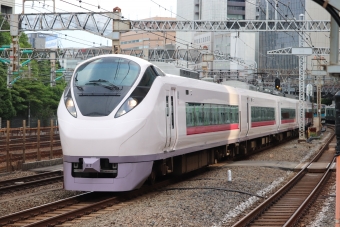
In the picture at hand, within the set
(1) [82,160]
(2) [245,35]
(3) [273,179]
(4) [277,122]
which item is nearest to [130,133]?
(1) [82,160]

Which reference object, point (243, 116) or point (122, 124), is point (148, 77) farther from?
point (243, 116)

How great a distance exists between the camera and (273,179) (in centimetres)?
1973

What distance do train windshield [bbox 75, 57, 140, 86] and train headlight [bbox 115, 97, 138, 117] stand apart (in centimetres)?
48

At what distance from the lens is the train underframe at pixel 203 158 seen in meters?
16.0

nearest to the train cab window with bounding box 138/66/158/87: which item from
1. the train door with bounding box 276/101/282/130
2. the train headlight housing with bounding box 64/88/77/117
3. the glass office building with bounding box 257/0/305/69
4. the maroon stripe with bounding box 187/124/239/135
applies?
the train headlight housing with bounding box 64/88/77/117

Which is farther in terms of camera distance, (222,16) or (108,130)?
(222,16)

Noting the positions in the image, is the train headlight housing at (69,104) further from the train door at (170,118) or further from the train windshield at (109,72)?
the train door at (170,118)

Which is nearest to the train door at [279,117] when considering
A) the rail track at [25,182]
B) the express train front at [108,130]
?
the rail track at [25,182]

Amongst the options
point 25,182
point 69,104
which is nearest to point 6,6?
point 25,182

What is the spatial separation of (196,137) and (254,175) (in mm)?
2768

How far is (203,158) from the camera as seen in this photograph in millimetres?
20500

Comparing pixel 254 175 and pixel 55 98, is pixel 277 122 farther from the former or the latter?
pixel 55 98

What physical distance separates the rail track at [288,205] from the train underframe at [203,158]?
111 inches

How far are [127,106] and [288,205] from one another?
14.3 ft
